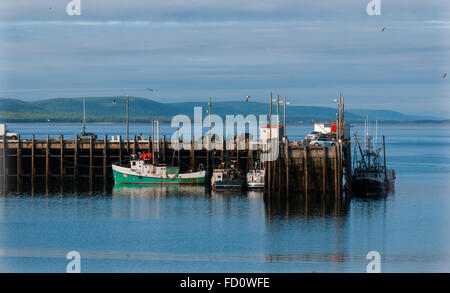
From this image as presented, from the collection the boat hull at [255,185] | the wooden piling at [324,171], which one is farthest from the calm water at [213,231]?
the boat hull at [255,185]

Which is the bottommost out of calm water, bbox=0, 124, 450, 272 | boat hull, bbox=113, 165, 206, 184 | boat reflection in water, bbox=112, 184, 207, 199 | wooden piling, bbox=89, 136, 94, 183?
calm water, bbox=0, 124, 450, 272

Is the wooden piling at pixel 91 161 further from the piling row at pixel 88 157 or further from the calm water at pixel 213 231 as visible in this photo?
the calm water at pixel 213 231

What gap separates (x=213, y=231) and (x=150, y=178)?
24.6 meters

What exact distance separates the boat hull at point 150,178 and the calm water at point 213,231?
1424mm

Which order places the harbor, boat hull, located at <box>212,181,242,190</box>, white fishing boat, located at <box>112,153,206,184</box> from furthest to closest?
the harbor
white fishing boat, located at <box>112,153,206,184</box>
boat hull, located at <box>212,181,242,190</box>

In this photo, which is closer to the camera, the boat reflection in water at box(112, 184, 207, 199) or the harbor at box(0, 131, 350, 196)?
the boat reflection in water at box(112, 184, 207, 199)

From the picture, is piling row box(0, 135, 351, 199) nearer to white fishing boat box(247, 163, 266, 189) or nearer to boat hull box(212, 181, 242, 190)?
white fishing boat box(247, 163, 266, 189)

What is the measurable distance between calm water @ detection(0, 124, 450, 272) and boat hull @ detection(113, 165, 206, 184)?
142 cm

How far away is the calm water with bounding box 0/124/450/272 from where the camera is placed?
145 feet

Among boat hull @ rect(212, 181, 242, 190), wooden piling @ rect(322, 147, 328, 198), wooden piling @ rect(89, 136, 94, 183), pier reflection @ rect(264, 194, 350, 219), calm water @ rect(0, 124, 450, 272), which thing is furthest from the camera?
wooden piling @ rect(89, 136, 94, 183)

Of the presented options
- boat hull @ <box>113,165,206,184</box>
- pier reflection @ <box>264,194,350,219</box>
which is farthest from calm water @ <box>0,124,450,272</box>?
boat hull @ <box>113,165,206,184</box>

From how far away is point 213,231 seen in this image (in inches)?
2140

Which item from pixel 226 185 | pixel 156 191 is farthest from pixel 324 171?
pixel 156 191
